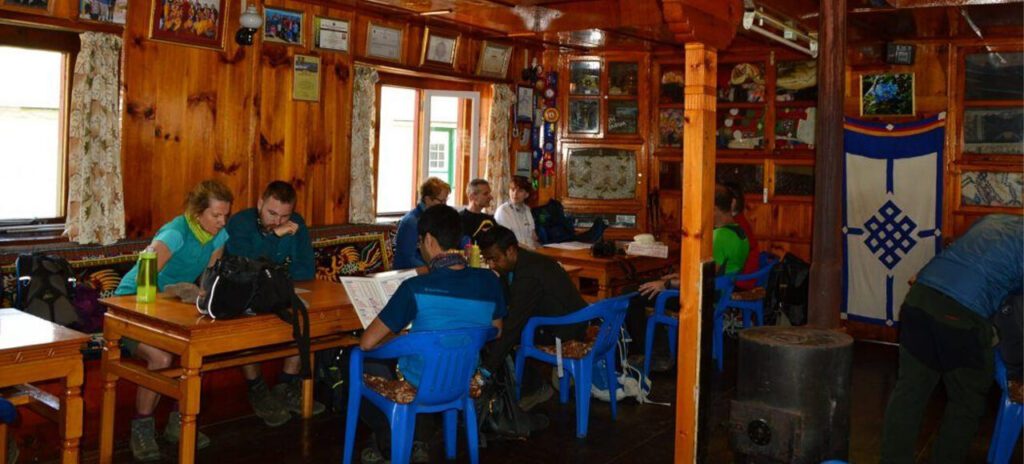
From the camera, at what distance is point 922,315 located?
439 cm

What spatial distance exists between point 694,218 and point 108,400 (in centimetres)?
308

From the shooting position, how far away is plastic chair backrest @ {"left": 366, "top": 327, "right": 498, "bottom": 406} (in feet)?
14.3

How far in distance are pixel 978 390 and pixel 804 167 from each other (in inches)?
185

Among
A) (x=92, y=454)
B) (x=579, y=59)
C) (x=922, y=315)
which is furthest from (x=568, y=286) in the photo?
(x=579, y=59)

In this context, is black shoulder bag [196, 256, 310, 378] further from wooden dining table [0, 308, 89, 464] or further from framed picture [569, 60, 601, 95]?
framed picture [569, 60, 601, 95]

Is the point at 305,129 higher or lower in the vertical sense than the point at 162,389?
higher

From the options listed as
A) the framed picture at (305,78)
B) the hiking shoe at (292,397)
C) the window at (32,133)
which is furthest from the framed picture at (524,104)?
the window at (32,133)

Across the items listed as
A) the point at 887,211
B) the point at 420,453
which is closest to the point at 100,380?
the point at 420,453

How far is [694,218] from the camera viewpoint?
4375mm

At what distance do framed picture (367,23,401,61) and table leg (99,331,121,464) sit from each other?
11.9ft

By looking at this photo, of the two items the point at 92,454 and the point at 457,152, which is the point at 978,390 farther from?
the point at 457,152

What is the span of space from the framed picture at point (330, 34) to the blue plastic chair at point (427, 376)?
3.52 meters

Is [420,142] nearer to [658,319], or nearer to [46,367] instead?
[658,319]

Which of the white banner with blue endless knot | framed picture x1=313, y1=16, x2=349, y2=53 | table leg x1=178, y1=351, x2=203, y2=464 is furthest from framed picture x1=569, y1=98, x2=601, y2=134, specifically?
table leg x1=178, y1=351, x2=203, y2=464
